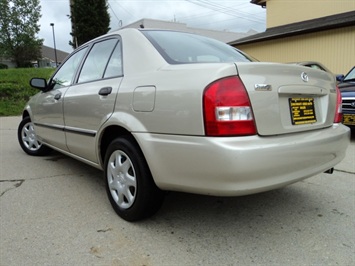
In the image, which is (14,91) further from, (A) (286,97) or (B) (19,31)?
(B) (19,31)

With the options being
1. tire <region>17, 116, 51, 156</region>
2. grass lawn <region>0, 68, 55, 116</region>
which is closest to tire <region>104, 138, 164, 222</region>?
tire <region>17, 116, 51, 156</region>

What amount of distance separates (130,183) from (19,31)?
138 feet

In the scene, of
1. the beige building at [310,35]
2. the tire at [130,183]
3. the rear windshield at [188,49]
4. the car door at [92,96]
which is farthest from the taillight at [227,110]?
the beige building at [310,35]

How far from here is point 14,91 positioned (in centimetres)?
1244

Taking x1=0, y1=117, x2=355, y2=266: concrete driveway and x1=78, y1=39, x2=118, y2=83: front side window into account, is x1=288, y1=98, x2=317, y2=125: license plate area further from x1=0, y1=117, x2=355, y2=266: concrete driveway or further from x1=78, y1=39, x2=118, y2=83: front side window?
x1=78, y1=39, x2=118, y2=83: front side window

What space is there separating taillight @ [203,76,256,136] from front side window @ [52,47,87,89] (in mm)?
2166

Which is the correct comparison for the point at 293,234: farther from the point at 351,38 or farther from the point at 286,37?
the point at 286,37

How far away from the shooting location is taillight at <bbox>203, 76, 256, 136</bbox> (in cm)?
198

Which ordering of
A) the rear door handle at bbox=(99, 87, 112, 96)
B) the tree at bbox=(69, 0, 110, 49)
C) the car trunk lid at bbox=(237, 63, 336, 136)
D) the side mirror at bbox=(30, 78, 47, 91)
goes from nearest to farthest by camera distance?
1. the car trunk lid at bbox=(237, 63, 336, 136)
2. the rear door handle at bbox=(99, 87, 112, 96)
3. the side mirror at bbox=(30, 78, 47, 91)
4. the tree at bbox=(69, 0, 110, 49)

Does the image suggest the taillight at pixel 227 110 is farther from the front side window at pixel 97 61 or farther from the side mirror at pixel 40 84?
the side mirror at pixel 40 84

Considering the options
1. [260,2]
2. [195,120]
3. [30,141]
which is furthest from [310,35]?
[195,120]

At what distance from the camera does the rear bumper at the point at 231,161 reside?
6.41ft

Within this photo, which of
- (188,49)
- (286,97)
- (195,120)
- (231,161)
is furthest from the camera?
(188,49)

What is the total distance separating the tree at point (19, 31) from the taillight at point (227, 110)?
41083 millimetres
